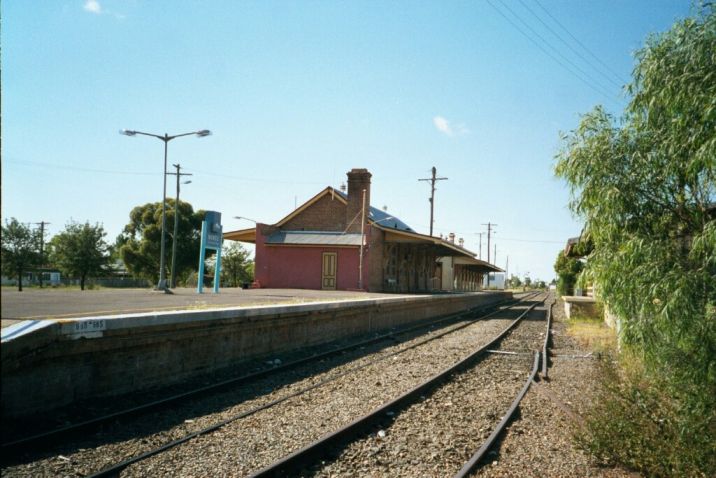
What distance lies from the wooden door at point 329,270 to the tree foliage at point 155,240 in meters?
26.3

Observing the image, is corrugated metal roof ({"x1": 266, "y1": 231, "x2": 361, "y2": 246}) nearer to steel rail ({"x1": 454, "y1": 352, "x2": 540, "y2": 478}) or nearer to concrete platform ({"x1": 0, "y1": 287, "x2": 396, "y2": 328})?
concrete platform ({"x1": 0, "y1": 287, "x2": 396, "y2": 328})

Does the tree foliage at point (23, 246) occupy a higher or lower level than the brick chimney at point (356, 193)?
lower

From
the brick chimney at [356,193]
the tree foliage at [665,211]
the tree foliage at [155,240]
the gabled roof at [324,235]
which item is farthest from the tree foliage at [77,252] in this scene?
the tree foliage at [665,211]

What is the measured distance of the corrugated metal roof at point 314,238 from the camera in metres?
30.3

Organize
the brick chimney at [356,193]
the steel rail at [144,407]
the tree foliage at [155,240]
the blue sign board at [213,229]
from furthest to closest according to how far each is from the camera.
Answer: the tree foliage at [155,240]
the brick chimney at [356,193]
the blue sign board at [213,229]
the steel rail at [144,407]

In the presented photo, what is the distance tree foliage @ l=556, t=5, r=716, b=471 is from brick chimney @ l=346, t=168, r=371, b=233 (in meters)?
25.3

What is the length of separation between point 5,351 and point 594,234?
269 inches

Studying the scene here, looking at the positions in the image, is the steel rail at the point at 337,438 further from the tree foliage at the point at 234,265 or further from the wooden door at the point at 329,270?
the tree foliage at the point at 234,265

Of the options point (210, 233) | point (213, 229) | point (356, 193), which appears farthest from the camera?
point (356, 193)

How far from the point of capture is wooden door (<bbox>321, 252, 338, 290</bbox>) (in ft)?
99.6

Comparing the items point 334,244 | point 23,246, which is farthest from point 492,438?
point 23,246

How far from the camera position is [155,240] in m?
52.2

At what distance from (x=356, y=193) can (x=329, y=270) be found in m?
5.38

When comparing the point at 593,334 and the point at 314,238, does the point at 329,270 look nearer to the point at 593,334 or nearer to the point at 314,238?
the point at 314,238
